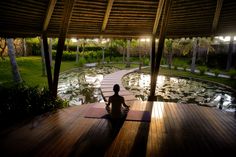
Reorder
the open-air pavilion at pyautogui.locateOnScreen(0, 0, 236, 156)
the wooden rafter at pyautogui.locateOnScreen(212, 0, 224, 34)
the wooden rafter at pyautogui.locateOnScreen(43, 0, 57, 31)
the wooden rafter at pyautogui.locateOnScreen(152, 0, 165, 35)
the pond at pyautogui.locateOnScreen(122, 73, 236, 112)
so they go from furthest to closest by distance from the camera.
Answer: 1. the pond at pyautogui.locateOnScreen(122, 73, 236, 112)
2. the wooden rafter at pyautogui.locateOnScreen(152, 0, 165, 35)
3. the wooden rafter at pyautogui.locateOnScreen(212, 0, 224, 34)
4. the wooden rafter at pyautogui.locateOnScreen(43, 0, 57, 31)
5. the open-air pavilion at pyautogui.locateOnScreen(0, 0, 236, 156)

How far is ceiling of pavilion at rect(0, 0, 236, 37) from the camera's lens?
7.16 metres

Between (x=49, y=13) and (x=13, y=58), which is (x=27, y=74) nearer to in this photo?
(x=13, y=58)

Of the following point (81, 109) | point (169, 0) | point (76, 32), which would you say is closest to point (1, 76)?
point (76, 32)

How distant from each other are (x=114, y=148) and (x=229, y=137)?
314 centimetres

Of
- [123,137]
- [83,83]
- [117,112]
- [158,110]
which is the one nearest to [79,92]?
[83,83]

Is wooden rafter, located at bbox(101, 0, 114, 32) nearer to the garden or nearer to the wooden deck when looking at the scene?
the garden

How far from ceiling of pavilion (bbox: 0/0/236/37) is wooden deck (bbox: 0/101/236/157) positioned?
3.63 metres

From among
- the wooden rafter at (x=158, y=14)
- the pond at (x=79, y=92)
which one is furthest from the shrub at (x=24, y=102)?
the wooden rafter at (x=158, y=14)

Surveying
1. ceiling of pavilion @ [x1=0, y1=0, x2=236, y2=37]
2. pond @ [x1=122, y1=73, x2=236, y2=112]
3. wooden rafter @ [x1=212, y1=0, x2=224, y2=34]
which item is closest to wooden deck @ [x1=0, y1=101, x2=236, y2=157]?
ceiling of pavilion @ [x1=0, y1=0, x2=236, y2=37]

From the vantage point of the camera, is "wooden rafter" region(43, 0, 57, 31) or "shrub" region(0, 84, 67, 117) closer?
"shrub" region(0, 84, 67, 117)

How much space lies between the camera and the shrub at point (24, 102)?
6387 millimetres

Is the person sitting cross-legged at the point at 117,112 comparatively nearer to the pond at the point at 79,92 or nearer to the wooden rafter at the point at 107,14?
the wooden rafter at the point at 107,14

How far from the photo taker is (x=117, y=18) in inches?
354

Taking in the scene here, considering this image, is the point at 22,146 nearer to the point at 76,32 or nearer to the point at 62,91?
the point at 76,32
